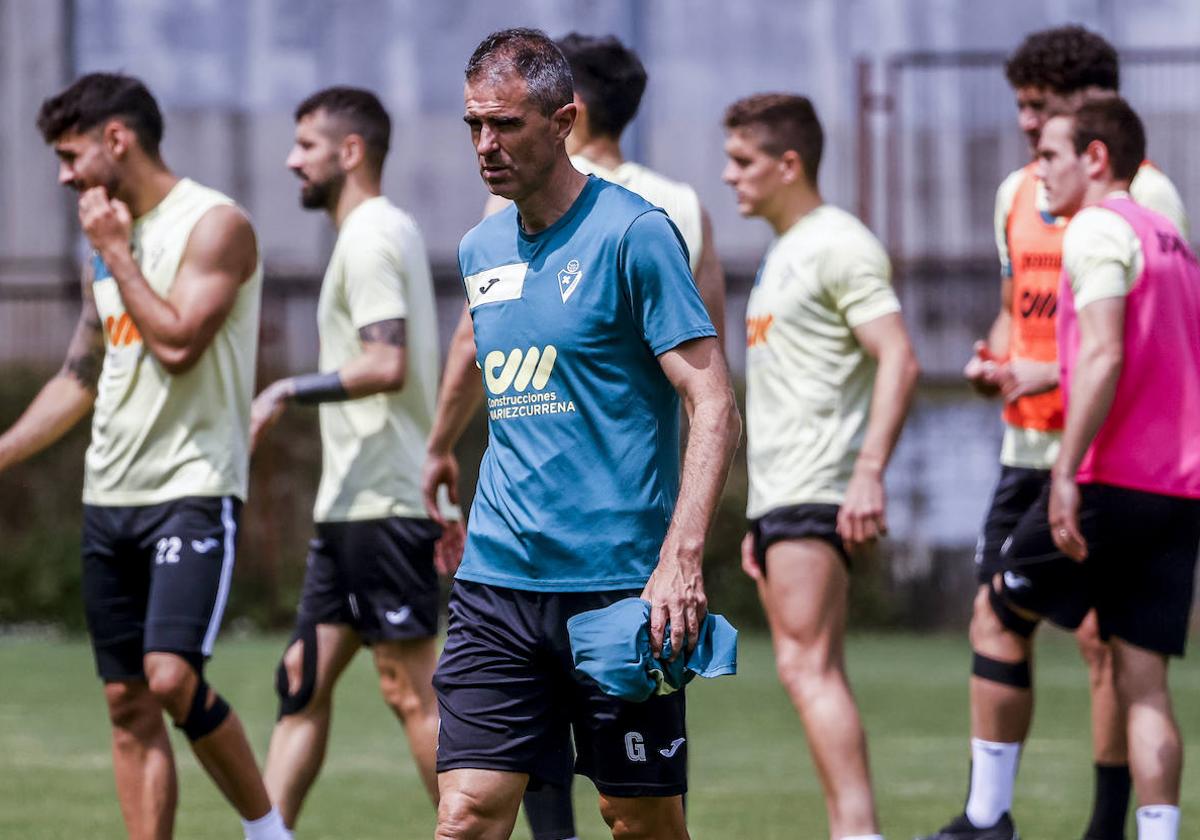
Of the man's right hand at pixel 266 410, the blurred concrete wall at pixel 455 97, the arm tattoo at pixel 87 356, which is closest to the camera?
the man's right hand at pixel 266 410

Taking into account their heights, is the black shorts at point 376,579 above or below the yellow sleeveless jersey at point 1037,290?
below

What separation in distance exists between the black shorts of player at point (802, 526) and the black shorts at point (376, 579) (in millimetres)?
1205

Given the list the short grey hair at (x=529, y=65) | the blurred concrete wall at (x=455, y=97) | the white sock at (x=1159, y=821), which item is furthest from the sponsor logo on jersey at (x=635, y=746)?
the blurred concrete wall at (x=455, y=97)

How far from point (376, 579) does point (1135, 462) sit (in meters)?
2.59

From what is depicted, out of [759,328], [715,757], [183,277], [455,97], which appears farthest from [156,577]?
→ [455,97]

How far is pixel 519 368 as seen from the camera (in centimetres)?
463

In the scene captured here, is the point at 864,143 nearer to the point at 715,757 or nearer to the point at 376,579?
the point at 715,757

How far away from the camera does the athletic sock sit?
22.1ft

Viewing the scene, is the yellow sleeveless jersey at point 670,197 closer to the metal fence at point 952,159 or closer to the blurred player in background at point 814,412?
the blurred player in background at point 814,412

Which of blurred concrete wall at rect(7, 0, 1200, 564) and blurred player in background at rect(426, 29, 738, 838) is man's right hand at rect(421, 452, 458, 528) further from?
blurred concrete wall at rect(7, 0, 1200, 564)

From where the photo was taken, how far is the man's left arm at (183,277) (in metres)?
6.13

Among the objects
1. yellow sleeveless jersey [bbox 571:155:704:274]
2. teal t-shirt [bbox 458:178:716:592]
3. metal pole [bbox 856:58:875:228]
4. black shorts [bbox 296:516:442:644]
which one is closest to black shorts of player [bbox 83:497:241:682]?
black shorts [bbox 296:516:442:644]

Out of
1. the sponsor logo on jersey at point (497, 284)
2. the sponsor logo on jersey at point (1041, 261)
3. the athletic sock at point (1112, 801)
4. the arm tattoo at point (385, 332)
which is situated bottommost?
the athletic sock at point (1112, 801)

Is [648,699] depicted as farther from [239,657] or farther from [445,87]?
[445,87]
